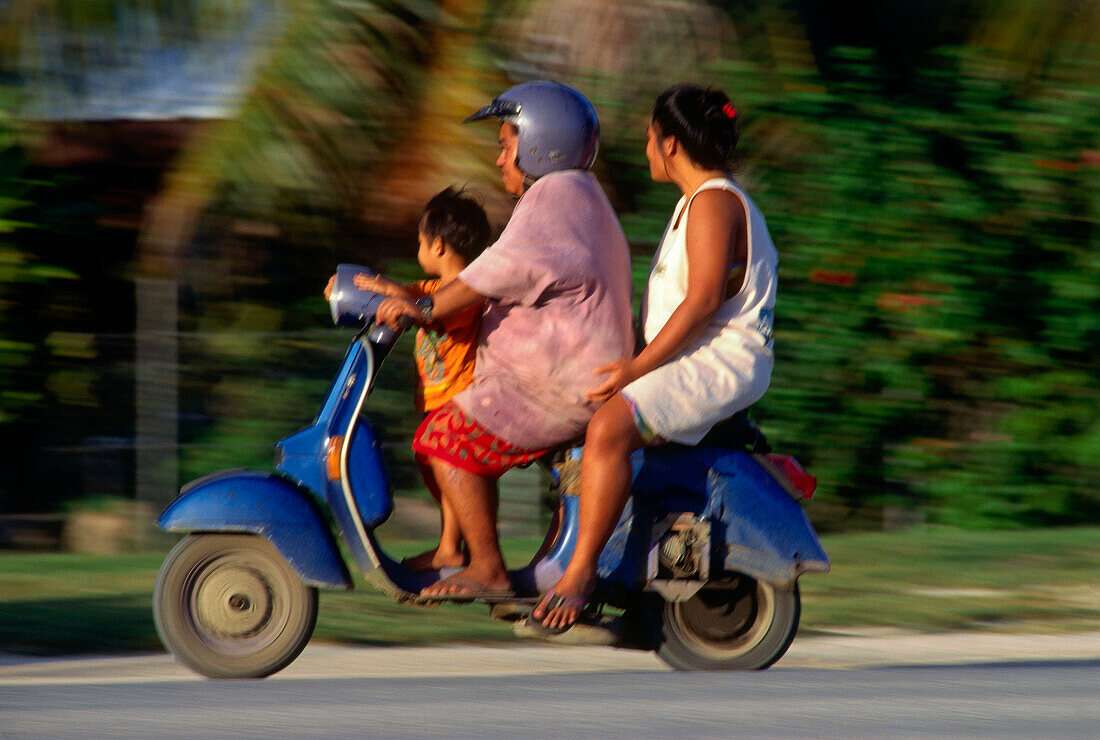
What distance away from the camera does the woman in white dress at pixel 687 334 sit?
14.2 ft

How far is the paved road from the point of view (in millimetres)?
3820

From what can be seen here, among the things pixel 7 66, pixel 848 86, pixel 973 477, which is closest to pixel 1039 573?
pixel 973 477

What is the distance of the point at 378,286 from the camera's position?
434cm

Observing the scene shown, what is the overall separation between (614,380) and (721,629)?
915 millimetres

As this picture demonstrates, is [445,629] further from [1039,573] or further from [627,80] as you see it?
[627,80]

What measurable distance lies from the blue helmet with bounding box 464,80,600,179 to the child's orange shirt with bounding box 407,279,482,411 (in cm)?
49

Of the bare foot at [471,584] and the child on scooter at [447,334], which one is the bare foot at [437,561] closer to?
the child on scooter at [447,334]

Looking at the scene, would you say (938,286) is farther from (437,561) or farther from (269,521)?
(269,521)

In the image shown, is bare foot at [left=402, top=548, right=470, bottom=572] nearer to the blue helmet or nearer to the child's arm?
the child's arm

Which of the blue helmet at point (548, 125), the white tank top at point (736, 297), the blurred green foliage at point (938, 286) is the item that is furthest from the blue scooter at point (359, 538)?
the blurred green foliage at point (938, 286)

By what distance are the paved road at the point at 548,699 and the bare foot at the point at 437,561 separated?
363 mm

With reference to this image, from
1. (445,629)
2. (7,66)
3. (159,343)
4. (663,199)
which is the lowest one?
(445,629)

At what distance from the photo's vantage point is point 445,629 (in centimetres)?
582

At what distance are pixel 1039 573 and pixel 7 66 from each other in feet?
19.4
